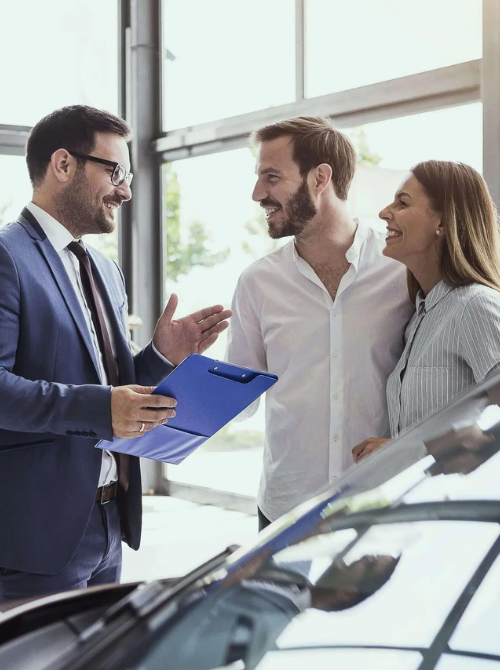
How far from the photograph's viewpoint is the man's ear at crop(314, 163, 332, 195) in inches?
92.0

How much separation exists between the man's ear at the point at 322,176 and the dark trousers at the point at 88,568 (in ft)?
3.51

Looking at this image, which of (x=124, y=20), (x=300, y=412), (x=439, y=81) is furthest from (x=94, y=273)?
(x=124, y=20)

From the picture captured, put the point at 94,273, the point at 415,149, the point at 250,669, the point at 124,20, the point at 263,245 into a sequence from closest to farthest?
the point at 250,669 < the point at 94,273 < the point at 415,149 < the point at 263,245 < the point at 124,20

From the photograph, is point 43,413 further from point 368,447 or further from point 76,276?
point 368,447

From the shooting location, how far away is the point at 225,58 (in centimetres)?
529

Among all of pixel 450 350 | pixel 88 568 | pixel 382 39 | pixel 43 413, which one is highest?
pixel 382 39

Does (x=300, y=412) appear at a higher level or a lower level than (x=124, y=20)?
lower

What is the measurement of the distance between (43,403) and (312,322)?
765mm

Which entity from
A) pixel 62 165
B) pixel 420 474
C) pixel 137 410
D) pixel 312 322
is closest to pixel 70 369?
pixel 137 410

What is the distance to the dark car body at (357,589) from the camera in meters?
0.74

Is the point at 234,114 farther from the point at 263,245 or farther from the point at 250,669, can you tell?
the point at 250,669

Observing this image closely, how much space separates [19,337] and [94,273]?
1.12 ft

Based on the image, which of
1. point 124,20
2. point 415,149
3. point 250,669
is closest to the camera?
point 250,669

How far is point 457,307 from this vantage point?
5.74 feet
